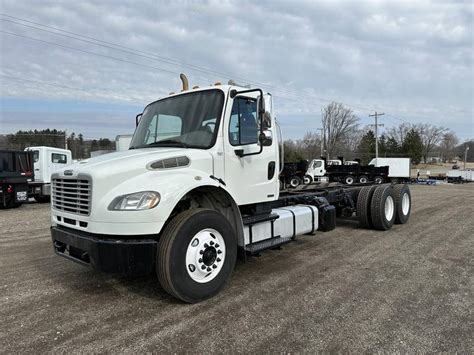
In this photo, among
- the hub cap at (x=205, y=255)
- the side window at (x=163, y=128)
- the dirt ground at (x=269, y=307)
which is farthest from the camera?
the side window at (x=163, y=128)

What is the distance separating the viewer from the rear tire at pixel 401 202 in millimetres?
9703

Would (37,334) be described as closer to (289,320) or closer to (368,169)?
(289,320)

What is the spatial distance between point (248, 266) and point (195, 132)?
7.73ft

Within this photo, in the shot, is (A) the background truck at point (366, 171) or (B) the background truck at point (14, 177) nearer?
(B) the background truck at point (14, 177)

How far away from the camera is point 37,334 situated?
374 cm

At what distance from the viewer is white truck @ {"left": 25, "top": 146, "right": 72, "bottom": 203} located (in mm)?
16656

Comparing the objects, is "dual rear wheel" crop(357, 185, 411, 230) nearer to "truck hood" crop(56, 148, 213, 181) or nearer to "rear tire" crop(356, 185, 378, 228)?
"rear tire" crop(356, 185, 378, 228)

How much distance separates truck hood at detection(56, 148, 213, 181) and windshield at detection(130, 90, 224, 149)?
0.22m

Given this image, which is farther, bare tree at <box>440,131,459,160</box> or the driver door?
bare tree at <box>440,131,459,160</box>

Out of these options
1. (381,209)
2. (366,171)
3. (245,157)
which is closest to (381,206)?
(381,209)

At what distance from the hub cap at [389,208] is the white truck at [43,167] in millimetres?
13691

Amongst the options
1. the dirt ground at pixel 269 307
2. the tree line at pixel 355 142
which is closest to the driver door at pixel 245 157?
the dirt ground at pixel 269 307

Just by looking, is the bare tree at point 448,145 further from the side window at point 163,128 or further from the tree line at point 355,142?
the side window at point 163,128

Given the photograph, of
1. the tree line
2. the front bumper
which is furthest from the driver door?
the tree line
